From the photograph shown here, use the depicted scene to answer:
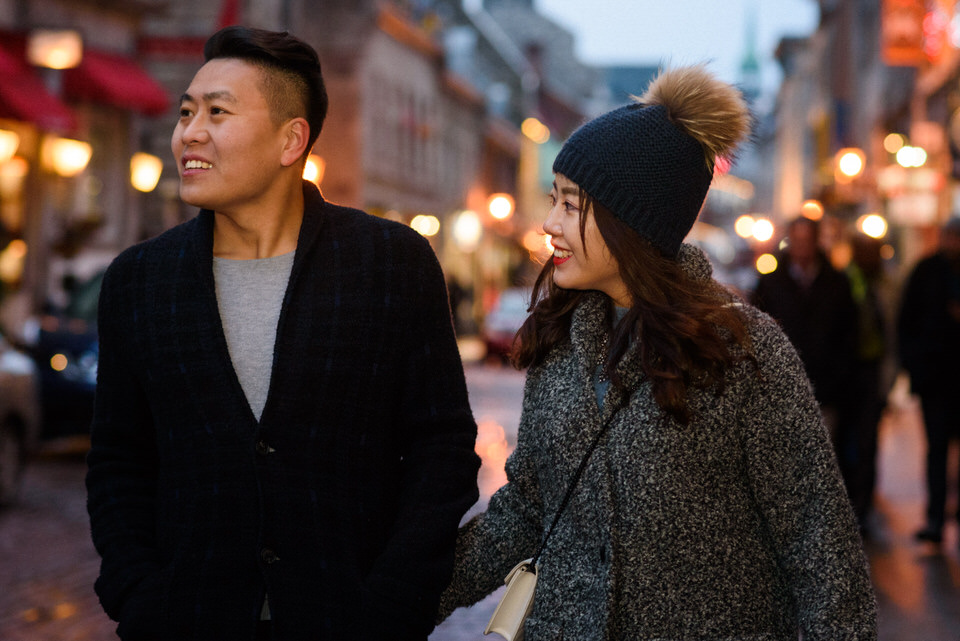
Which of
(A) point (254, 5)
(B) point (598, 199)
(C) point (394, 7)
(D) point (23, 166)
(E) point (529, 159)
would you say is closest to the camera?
(B) point (598, 199)

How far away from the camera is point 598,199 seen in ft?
9.68

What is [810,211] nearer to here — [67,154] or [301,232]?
[301,232]

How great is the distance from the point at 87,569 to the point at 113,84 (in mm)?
13763

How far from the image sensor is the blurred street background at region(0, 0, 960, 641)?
8094 millimetres

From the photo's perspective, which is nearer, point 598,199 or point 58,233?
point 598,199

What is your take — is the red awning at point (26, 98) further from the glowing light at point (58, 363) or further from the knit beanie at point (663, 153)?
the knit beanie at point (663, 153)

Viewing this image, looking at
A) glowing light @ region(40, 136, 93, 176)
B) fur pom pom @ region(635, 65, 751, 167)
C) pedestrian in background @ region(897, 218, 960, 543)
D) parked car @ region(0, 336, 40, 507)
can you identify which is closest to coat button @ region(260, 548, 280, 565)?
fur pom pom @ region(635, 65, 751, 167)

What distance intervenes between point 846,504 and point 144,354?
151 centimetres

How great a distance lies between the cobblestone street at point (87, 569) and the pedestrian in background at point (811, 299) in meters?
1.14

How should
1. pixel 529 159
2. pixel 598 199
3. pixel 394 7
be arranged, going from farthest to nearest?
1. pixel 529 159
2. pixel 394 7
3. pixel 598 199

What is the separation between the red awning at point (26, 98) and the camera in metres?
17.3

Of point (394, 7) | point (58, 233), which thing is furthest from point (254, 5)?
point (394, 7)

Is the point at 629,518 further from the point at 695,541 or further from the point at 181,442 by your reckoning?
the point at 181,442

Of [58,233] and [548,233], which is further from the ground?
[548,233]
